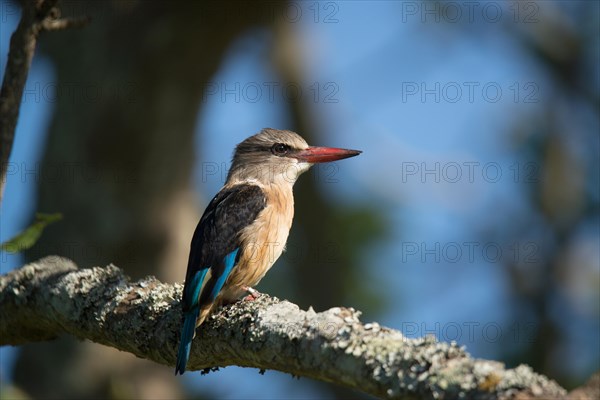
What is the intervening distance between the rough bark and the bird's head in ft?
5.46

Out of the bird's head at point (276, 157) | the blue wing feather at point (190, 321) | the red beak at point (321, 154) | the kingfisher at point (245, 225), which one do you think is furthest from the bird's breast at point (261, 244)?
the red beak at point (321, 154)

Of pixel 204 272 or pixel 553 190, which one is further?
pixel 553 190

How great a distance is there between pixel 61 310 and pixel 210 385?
256 centimetres

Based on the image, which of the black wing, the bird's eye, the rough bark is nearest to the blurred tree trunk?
the bird's eye

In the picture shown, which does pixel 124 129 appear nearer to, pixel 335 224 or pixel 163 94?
pixel 163 94

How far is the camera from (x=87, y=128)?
18.7 ft

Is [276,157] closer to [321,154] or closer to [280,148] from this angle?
[280,148]

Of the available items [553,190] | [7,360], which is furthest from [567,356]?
[7,360]

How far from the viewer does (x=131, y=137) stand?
573 centimetres

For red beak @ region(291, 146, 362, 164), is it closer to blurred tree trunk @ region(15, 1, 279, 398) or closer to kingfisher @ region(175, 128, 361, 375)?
kingfisher @ region(175, 128, 361, 375)

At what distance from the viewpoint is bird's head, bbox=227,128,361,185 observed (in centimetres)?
496

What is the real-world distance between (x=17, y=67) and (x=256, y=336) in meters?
1.31

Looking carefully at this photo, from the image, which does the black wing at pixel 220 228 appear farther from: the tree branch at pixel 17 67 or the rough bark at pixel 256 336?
the tree branch at pixel 17 67

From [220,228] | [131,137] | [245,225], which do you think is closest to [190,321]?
[220,228]
